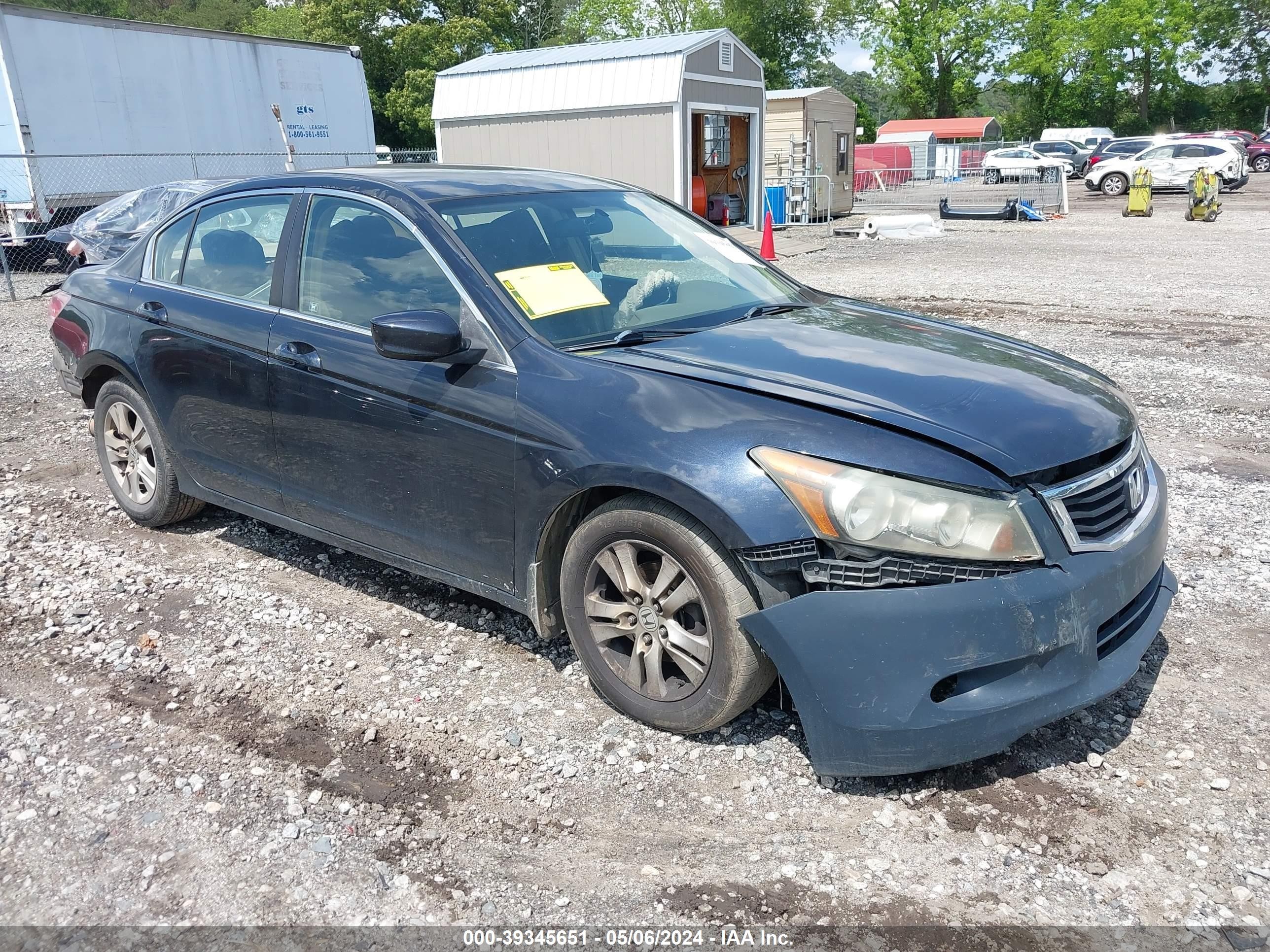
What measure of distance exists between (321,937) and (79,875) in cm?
75

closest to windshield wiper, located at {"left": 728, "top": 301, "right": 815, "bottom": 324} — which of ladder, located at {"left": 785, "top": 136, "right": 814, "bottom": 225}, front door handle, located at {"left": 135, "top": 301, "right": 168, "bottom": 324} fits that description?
front door handle, located at {"left": 135, "top": 301, "right": 168, "bottom": 324}

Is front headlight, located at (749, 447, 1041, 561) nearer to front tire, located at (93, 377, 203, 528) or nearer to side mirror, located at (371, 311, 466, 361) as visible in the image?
side mirror, located at (371, 311, 466, 361)

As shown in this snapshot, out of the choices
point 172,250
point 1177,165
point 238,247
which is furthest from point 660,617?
point 1177,165

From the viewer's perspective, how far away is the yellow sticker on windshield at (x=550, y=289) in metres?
3.51

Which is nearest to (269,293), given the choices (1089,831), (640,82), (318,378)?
(318,378)

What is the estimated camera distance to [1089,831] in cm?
280

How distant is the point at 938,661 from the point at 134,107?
1925 centimetres

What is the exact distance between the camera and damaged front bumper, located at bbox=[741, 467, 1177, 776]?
2656 mm

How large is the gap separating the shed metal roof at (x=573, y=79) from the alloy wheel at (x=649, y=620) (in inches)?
704

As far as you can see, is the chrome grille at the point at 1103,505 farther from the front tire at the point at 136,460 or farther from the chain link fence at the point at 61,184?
the chain link fence at the point at 61,184

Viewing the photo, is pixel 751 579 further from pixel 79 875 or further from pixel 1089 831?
pixel 79 875

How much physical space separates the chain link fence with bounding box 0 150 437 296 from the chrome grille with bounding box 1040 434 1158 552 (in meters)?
13.4

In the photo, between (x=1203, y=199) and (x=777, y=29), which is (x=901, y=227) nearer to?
(x=1203, y=199)

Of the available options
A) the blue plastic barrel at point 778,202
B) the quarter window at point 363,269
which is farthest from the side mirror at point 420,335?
the blue plastic barrel at point 778,202
